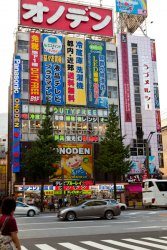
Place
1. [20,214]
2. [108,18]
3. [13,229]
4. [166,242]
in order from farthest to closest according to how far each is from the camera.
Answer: [108,18]
[20,214]
[166,242]
[13,229]

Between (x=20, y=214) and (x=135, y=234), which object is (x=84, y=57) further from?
(x=135, y=234)

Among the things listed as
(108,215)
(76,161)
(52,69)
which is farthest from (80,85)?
(108,215)

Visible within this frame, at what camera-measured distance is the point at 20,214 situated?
93.0ft

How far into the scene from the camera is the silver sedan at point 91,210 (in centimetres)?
2270

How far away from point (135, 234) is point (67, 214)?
846cm

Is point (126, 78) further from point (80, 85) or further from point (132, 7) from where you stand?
point (132, 7)

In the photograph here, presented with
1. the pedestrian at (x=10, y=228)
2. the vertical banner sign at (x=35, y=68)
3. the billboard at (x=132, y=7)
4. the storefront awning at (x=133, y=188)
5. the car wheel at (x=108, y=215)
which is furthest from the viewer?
the billboard at (x=132, y=7)

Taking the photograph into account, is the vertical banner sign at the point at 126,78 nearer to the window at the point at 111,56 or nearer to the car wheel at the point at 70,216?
the window at the point at 111,56

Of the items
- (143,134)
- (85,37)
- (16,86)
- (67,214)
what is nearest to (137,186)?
(143,134)

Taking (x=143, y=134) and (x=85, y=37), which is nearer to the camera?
(x=143, y=134)

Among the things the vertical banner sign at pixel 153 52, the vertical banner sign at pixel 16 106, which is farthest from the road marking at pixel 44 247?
the vertical banner sign at pixel 153 52

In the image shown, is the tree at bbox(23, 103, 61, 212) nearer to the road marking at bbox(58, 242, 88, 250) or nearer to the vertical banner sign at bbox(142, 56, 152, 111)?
the vertical banner sign at bbox(142, 56, 152, 111)

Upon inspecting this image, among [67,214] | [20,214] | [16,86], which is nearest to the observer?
[67,214]

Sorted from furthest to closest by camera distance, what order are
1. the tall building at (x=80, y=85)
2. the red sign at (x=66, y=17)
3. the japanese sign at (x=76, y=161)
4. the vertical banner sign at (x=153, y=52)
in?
the vertical banner sign at (x=153, y=52)
the red sign at (x=66, y=17)
the tall building at (x=80, y=85)
the japanese sign at (x=76, y=161)
